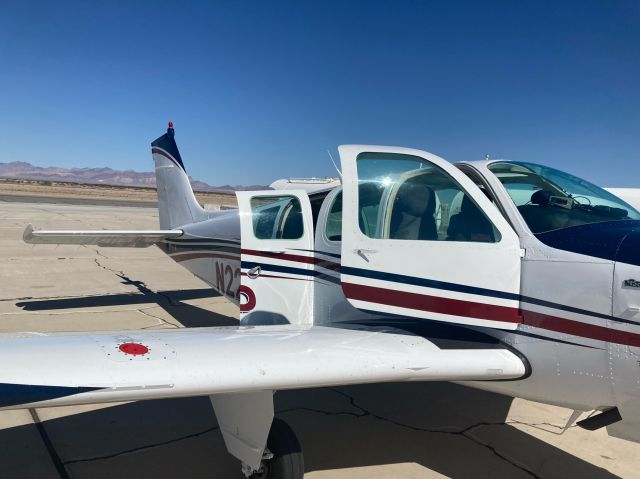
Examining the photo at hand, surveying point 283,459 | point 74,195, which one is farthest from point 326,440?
point 74,195

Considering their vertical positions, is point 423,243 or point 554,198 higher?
point 554,198

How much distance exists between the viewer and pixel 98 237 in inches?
277

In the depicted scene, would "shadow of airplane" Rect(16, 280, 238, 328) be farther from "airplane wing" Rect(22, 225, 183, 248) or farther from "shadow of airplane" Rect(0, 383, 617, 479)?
"shadow of airplane" Rect(0, 383, 617, 479)

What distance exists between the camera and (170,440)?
3877mm

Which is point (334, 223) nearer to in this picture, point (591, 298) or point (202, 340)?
point (202, 340)

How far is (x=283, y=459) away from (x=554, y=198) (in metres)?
2.44

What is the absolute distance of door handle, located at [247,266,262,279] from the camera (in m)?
4.68

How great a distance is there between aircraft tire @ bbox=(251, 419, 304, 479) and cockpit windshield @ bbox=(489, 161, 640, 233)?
2050 millimetres

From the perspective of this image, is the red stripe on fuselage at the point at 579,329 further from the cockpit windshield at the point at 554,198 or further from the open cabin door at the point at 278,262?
the open cabin door at the point at 278,262

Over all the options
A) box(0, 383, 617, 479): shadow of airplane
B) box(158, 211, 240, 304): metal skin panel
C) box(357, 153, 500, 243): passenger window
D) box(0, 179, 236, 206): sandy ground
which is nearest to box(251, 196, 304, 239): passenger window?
box(158, 211, 240, 304): metal skin panel

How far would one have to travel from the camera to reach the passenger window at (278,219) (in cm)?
465

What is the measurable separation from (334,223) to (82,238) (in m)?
4.14

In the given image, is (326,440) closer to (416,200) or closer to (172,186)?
(416,200)

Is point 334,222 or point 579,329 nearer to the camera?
point 579,329
